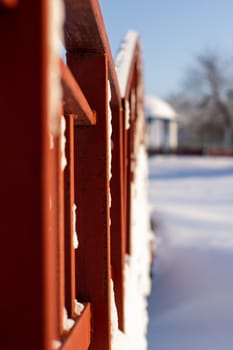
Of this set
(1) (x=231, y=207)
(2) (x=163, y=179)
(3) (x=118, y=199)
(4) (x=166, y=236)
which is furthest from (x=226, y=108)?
(3) (x=118, y=199)

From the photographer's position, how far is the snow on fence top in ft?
8.06

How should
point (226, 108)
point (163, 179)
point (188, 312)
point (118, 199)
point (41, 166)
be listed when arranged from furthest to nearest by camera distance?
point (226, 108) → point (163, 179) → point (188, 312) → point (118, 199) → point (41, 166)

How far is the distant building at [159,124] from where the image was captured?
28531 mm

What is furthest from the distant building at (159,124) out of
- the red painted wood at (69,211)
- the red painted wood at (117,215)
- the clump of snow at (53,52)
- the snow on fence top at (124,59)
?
the clump of snow at (53,52)

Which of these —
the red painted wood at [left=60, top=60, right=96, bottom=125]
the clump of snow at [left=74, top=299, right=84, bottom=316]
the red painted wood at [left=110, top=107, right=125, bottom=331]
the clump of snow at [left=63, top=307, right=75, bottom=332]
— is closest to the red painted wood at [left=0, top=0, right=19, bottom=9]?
the red painted wood at [left=60, top=60, right=96, bottom=125]

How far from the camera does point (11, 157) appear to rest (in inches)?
26.8

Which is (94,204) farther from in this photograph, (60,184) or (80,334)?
(60,184)

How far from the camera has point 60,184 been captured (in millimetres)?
934

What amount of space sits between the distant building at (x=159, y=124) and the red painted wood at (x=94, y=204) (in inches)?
1053

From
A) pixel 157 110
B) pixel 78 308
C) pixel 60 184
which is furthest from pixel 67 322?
pixel 157 110

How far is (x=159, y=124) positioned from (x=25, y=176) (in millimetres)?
29224

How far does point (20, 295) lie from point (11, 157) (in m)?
0.18

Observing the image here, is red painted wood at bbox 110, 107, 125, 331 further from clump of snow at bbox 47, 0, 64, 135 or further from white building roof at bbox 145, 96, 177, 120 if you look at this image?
white building roof at bbox 145, 96, 177, 120

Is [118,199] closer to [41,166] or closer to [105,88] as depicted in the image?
[105,88]
